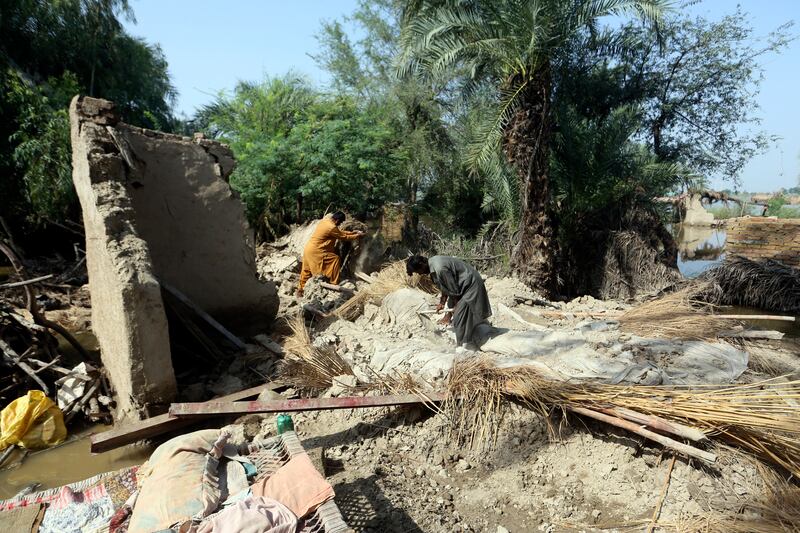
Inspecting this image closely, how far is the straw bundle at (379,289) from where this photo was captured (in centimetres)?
768

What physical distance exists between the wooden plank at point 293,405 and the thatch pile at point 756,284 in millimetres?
8343

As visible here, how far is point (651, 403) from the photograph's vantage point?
380 centimetres

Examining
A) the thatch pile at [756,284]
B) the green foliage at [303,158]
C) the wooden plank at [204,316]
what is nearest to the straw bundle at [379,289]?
the wooden plank at [204,316]

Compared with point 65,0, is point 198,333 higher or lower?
lower

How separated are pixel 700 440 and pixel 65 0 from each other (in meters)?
18.5

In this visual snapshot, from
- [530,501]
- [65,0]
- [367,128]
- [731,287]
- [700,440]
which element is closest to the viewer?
[700,440]

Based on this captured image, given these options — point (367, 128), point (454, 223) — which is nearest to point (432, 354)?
point (367, 128)

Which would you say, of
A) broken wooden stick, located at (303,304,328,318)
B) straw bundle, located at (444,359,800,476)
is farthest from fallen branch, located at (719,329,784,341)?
broken wooden stick, located at (303,304,328,318)

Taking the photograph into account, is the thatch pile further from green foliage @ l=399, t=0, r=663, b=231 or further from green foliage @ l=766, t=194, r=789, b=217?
green foliage @ l=766, t=194, r=789, b=217

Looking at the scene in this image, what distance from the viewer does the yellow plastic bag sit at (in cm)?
459

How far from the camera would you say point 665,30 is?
13.3 metres

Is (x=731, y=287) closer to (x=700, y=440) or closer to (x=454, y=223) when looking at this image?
(x=454, y=223)

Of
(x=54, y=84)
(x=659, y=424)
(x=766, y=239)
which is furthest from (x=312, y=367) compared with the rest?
(x=54, y=84)

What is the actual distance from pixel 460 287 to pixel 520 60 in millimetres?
4912
